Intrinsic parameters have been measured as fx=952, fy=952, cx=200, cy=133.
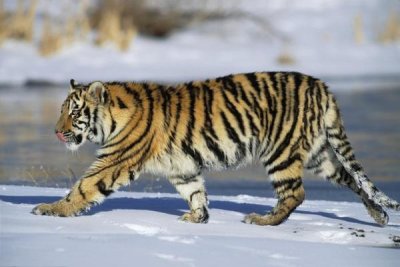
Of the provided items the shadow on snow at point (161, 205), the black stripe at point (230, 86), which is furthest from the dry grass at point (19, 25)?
the black stripe at point (230, 86)

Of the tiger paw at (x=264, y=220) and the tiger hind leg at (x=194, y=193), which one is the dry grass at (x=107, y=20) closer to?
the tiger hind leg at (x=194, y=193)

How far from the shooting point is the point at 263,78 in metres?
6.45

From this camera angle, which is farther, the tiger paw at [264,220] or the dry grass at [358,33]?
the dry grass at [358,33]

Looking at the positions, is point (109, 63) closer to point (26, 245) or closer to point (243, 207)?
point (243, 207)

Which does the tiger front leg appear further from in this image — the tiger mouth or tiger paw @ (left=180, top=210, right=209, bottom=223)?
tiger paw @ (left=180, top=210, right=209, bottom=223)

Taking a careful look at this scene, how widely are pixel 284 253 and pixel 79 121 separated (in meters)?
1.74

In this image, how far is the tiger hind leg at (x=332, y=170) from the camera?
6430 millimetres

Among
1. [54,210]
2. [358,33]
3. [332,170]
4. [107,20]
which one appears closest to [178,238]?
[54,210]

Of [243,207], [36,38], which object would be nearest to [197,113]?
[243,207]

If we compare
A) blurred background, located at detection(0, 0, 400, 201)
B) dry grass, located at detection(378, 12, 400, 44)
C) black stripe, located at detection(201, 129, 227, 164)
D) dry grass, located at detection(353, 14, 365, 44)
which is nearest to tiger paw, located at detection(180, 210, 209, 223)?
black stripe, located at detection(201, 129, 227, 164)

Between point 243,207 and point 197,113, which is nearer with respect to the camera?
point 197,113

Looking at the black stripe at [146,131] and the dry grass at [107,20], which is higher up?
the dry grass at [107,20]

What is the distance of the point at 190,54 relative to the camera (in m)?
19.8

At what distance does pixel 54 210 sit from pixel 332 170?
1.92 metres
